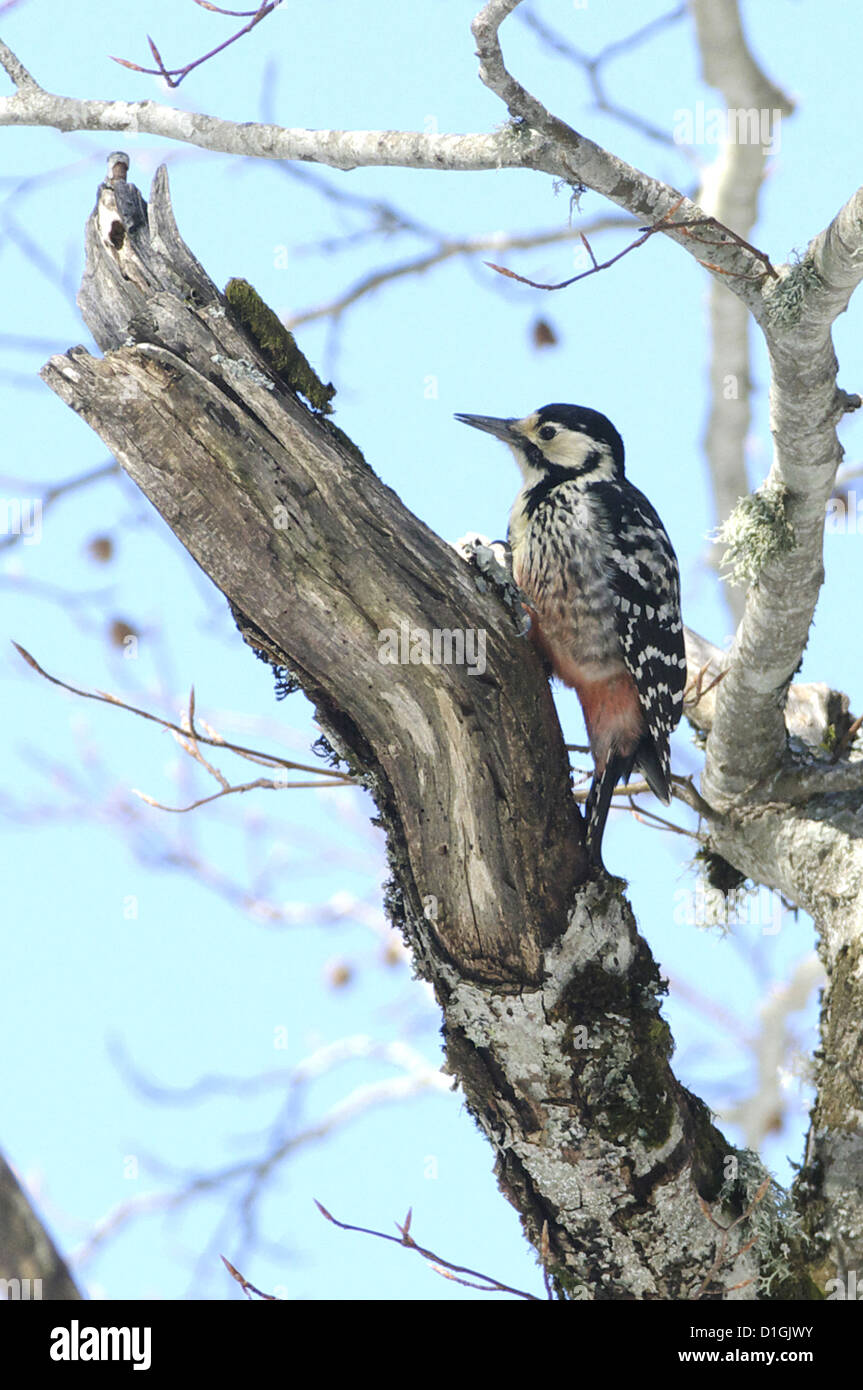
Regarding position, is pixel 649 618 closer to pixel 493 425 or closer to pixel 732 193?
pixel 493 425

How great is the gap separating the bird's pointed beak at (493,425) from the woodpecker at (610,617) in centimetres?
50

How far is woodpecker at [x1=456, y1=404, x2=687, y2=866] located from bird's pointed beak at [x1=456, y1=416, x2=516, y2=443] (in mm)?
495

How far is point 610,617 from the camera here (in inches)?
158

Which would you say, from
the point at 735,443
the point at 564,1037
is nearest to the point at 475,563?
the point at 564,1037

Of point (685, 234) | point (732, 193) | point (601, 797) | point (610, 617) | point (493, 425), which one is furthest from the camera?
point (732, 193)

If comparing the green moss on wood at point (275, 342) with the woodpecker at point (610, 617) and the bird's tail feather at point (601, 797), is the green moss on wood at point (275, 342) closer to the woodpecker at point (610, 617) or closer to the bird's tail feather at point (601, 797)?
the woodpecker at point (610, 617)

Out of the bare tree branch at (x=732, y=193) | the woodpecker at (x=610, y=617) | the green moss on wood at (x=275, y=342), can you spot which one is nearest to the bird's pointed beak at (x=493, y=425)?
the woodpecker at (x=610, y=617)

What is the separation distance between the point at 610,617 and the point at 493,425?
1.13 metres

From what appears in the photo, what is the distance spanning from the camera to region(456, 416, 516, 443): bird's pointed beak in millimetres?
4785

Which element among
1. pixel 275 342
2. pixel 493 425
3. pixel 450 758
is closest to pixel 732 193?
pixel 493 425

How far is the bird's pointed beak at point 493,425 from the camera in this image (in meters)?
4.79
